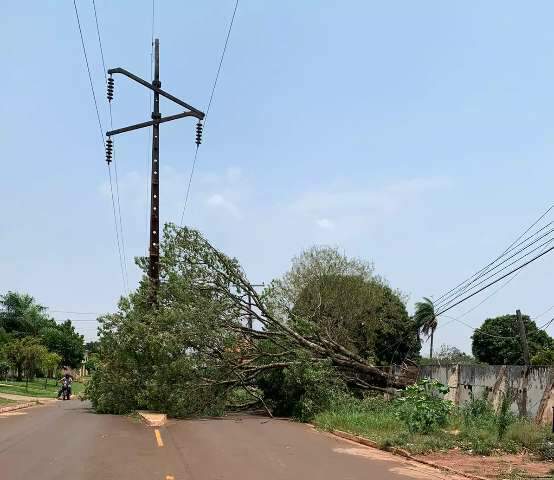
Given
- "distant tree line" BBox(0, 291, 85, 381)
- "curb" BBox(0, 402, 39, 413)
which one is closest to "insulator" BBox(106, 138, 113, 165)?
"curb" BBox(0, 402, 39, 413)

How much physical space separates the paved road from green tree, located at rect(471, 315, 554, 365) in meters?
50.3

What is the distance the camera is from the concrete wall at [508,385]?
17.1 metres

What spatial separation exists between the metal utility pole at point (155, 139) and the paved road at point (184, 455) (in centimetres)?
736

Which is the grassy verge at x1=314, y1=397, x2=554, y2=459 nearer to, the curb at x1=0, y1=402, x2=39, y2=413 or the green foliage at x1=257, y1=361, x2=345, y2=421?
the green foliage at x1=257, y1=361, x2=345, y2=421

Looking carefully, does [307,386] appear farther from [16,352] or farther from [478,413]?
[16,352]

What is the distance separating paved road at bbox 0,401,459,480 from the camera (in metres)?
10.6

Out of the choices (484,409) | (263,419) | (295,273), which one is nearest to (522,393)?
(484,409)

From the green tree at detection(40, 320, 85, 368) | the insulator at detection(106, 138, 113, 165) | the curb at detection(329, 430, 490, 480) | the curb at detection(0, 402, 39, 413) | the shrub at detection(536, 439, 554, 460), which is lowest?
the curb at detection(0, 402, 39, 413)

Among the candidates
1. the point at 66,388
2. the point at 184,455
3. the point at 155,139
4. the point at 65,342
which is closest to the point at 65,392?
the point at 66,388

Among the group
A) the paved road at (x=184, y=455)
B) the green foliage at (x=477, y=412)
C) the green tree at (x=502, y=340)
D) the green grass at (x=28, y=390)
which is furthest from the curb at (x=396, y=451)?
the green tree at (x=502, y=340)

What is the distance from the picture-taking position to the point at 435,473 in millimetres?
11742

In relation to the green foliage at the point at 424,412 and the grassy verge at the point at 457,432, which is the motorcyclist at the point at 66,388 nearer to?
the grassy verge at the point at 457,432

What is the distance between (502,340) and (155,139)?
5044 cm

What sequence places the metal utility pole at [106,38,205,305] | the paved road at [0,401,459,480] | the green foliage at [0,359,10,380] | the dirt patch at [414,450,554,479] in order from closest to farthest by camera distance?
the paved road at [0,401,459,480] < the dirt patch at [414,450,554,479] < the metal utility pole at [106,38,205,305] < the green foliage at [0,359,10,380]
